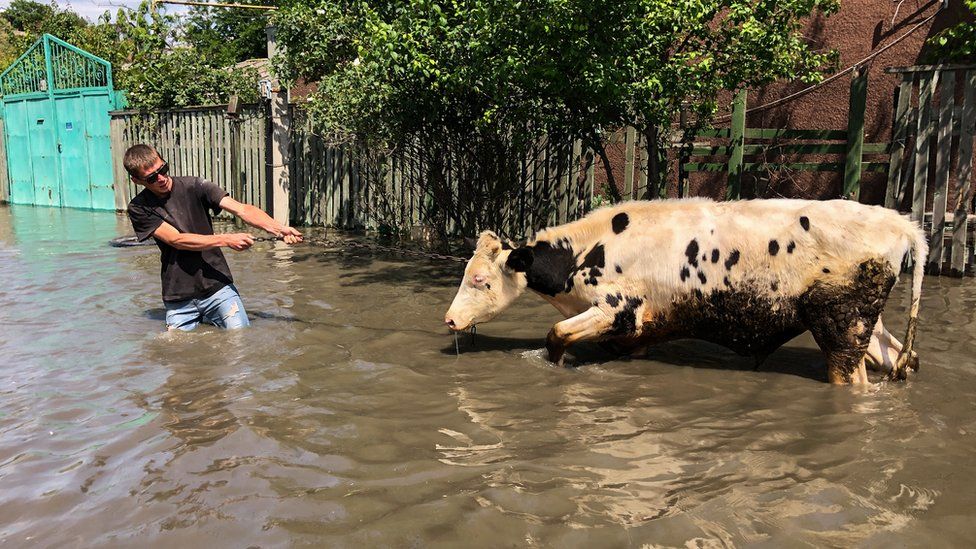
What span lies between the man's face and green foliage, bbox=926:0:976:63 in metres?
8.94

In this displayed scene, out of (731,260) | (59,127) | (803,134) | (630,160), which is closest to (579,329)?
(731,260)

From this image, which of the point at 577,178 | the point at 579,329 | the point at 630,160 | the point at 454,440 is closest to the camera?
the point at 454,440

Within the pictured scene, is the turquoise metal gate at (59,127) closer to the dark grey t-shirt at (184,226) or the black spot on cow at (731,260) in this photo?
the dark grey t-shirt at (184,226)

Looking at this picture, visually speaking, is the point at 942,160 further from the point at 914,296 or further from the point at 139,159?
the point at 139,159

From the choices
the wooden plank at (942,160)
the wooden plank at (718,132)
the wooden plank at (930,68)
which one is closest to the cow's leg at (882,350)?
the wooden plank at (942,160)

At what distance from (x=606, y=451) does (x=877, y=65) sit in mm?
9412

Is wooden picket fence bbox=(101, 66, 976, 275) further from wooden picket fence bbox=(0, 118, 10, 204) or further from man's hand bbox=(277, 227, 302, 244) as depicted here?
wooden picket fence bbox=(0, 118, 10, 204)

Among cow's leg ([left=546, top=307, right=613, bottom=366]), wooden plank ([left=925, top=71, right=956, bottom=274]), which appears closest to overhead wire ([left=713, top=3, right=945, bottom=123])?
wooden plank ([left=925, top=71, right=956, bottom=274])

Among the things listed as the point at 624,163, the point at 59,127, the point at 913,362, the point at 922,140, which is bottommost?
the point at 913,362

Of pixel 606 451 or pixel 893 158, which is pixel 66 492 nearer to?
pixel 606 451

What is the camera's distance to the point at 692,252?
19.0 feet

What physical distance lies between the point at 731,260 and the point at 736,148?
509cm

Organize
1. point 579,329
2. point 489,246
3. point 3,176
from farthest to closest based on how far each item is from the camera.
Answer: point 3,176, point 489,246, point 579,329

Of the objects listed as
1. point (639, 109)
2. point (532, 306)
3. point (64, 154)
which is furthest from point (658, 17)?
point (64, 154)
